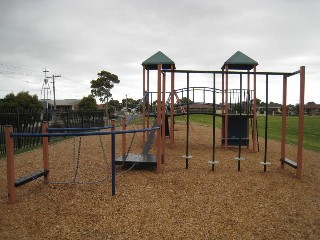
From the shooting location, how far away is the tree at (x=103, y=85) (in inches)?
2014

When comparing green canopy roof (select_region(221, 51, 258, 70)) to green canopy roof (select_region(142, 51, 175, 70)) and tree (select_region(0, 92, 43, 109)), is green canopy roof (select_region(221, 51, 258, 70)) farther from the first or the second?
tree (select_region(0, 92, 43, 109))

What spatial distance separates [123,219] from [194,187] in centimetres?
171

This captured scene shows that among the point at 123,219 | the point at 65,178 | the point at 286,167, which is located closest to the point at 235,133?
the point at 286,167

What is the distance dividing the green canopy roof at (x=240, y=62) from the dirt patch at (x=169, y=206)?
4.82m

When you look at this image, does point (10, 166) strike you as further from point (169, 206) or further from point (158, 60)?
point (158, 60)

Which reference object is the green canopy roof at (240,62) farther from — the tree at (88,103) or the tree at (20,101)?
the tree at (88,103)

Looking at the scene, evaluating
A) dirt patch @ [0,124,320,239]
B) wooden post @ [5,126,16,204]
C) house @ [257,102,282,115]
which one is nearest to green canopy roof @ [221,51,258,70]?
dirt patch @ [0,124,320,239]

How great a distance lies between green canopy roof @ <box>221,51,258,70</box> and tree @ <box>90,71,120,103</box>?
4385 centimetres

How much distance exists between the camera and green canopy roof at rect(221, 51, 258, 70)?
938cm

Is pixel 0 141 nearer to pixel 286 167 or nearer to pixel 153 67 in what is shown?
pixel 153 67

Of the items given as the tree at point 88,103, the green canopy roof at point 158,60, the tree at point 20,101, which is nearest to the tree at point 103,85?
the tree at point 88,103

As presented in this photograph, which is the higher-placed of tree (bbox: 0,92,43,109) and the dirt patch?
tree (bbox: 0,92,43,109)

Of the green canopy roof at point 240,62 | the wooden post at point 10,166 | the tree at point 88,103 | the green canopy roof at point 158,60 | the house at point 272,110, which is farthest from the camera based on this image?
the house at point 272,110

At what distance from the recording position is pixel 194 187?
4.60 m
